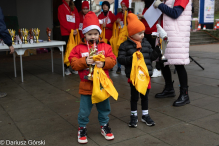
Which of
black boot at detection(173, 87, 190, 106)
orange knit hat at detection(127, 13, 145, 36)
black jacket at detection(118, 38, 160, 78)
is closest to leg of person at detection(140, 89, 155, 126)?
black jacket at detection(118, 38, 160, 78)

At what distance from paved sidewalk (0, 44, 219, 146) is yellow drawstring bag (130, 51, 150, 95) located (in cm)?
58

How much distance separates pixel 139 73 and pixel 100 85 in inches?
24.2

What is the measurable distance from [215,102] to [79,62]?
2.76 m

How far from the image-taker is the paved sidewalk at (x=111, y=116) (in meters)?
3.15

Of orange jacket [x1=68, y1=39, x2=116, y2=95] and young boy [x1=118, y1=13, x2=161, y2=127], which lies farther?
young boy [x1=118, y1=13, x2=161, y2=127]

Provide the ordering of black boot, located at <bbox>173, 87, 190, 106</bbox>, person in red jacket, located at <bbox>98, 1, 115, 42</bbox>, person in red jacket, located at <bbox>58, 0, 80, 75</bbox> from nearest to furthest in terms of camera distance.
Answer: black boot, located at <bbox>173, 87, 190, 106</bbox> → person in red jacket, located at <bbox>58, 0, 80, 75</bbox> → person in red jacket, located at <bbox>98, 1, 115, 42</bbox>

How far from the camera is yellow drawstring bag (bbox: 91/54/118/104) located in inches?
112

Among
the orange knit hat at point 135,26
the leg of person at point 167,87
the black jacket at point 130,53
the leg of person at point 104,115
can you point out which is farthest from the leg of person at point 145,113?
the leg of person at point 167,87

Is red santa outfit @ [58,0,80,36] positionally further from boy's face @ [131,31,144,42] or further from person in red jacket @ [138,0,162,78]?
boy's face @ [131,31,144,42]

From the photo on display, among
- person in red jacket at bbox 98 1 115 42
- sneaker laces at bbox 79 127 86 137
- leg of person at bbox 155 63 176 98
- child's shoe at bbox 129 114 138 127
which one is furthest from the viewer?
person in red jacket at bbox 98 1 115 42

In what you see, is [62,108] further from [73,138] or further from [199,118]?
[199,118]

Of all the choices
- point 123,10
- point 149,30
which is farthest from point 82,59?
point 123,10

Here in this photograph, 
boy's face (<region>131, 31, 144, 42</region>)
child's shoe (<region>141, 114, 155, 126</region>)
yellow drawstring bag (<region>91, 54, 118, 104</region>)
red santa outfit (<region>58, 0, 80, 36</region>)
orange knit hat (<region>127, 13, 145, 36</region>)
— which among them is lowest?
child's shoe (<region>141, 114, 155, 126</region>)

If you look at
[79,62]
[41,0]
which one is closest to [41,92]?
[79,62]
